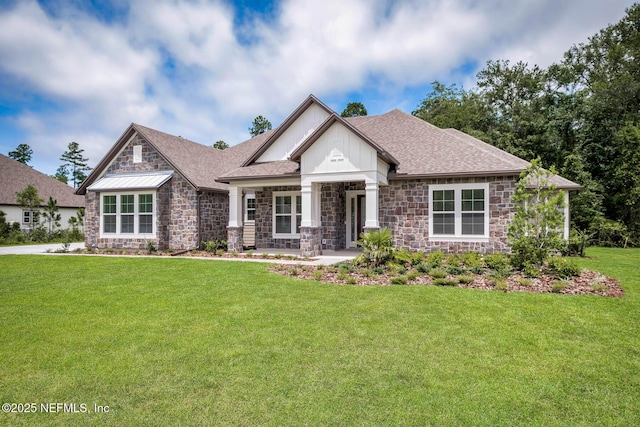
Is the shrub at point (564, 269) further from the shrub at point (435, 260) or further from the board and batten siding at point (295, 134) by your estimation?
the board and batten siding at point (295, 134)

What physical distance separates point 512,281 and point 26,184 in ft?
123

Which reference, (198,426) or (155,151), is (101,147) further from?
(198,426)

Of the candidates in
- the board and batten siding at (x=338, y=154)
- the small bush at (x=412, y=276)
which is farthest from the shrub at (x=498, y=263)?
the board and batten siding at (x=338, y=154)

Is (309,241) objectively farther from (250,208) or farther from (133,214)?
(133,214)

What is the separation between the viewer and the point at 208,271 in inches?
425

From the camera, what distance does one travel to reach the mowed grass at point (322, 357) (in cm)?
348

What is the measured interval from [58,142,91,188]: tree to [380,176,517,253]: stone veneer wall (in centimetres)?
7327

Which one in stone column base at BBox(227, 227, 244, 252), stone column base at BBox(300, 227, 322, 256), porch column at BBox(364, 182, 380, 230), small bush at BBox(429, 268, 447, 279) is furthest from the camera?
stone column base at BBox(227, 227, 244, 252)

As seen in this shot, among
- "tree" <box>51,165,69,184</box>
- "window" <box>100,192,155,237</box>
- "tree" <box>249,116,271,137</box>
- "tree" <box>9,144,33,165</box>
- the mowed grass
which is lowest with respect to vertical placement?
the mowed grass

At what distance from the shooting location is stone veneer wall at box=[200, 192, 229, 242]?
57.8 ft

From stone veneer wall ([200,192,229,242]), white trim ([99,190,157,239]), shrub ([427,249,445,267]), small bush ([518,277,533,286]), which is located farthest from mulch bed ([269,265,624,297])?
white trim ([99,190,157,239])

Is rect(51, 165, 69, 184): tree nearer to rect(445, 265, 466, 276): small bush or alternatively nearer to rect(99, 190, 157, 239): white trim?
rect(99, 190, 157, 239): white trim

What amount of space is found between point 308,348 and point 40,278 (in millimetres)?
9096

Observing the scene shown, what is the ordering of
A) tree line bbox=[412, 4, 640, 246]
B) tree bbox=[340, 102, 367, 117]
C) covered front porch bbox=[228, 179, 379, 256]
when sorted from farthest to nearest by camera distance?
tree bbox=[340, 102, 367, 117], tree line bbox=[412, 4, 640, 246], covered front porch bbox=[228, 179, 379, 256]
